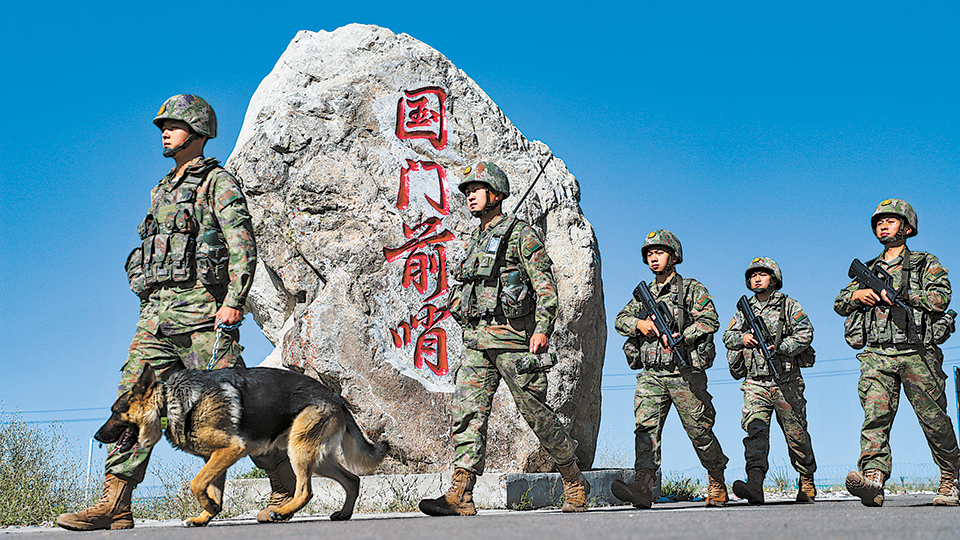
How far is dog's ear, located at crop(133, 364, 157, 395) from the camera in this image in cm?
475

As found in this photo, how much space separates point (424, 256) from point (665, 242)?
2.10 metres

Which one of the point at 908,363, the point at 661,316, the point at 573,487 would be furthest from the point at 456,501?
the point at 908,363

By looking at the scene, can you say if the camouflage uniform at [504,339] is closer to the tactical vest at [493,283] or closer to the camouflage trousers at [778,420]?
the tactical vest at [493,283]

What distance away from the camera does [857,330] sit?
21.5 feet

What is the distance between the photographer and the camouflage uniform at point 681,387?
23.2ft

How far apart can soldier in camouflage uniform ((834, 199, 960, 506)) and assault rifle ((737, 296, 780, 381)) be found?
1.28 metres

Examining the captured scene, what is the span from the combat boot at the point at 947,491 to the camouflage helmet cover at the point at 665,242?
2.57 metres

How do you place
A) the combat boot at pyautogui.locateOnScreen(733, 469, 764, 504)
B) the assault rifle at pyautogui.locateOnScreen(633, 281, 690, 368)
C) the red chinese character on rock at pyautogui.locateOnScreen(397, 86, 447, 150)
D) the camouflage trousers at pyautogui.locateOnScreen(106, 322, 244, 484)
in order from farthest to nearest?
the red chinese character on rock at pyautogui.locateOnScreen(397, 86, 447, 150), the combat boot at pyautogui.locateOnScreen(733, 469, 764, 504), the assault rifle at pyautogui.locateOnScreen(633, 281, 690, 368), the camouflage trousers at pyautogui.locateOnScreen(106, 322, 244, 484)

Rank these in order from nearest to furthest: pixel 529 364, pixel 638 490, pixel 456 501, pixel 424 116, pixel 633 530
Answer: pixel 633 530
pixel 456 501
pixel 529 364
pixel 638 490
pixel 424 116

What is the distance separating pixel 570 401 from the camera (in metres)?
7.69

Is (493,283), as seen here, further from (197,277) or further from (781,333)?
(781,333)

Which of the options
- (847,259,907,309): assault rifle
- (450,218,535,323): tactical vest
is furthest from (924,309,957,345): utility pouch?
(450,218,535,323): tactical vest

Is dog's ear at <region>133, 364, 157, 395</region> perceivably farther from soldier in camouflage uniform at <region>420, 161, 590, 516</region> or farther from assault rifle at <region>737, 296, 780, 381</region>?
assault rifle at <region>737, 296, 780, 381</region>

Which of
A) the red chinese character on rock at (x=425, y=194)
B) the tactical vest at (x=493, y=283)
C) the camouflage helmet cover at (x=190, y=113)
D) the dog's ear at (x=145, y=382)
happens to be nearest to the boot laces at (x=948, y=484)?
the tactical vest at (x=493, y=283)
